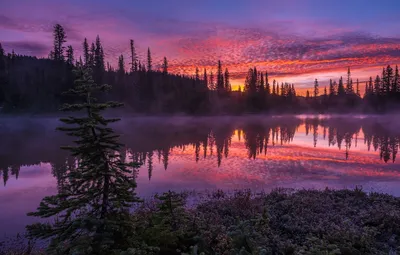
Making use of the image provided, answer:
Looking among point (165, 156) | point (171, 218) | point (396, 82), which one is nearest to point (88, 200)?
point (171, 218)

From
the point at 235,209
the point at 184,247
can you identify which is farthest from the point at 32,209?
the point at 184,247

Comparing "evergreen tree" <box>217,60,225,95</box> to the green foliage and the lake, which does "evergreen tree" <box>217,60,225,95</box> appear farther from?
the green foliage

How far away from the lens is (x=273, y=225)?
945 centimetres

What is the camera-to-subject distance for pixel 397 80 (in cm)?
10075

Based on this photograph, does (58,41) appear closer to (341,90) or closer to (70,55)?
(70,55)

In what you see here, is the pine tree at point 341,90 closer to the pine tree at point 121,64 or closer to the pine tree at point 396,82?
the pine tree at point 396,82

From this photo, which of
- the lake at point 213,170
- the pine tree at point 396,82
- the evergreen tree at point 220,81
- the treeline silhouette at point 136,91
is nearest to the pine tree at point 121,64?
the treeline silhouette at point 136,91

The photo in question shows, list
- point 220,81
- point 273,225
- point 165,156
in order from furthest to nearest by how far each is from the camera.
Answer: point 220,81 → point 165,156 → point 273,225

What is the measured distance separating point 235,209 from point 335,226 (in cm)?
361

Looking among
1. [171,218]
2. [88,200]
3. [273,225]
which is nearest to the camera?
[88,200]

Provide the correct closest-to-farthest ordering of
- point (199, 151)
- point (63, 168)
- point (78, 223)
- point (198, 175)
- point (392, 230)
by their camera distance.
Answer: point (78, 223) < point (392, 230) < point (198, 175) < point (63, 168) < point (199, 151)

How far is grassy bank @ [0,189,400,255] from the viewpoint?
546cm

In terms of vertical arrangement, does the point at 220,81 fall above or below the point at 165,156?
above

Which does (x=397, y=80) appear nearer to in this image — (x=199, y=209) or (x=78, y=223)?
(x=199, y=209)
